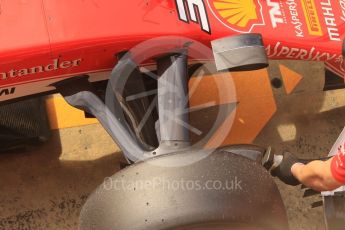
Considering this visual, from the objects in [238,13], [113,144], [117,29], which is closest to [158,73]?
[117,29]

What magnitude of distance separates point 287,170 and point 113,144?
0.87 m

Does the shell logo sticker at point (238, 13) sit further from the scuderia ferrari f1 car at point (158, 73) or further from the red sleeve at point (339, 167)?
the red sleeve at point (339, 167)

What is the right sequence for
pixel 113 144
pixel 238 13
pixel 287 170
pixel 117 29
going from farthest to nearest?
pixel 113 144
pixel 287 170
pixel 238 13
pixel 117 29

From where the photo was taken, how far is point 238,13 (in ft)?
7.28

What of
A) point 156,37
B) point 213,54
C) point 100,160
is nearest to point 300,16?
point 213,54

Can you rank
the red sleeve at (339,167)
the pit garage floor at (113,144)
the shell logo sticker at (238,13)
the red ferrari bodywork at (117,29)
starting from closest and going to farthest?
the red sleeve at (339,167), the red ferrari bodywork at (117,29), the shell logo sticker at (238,13), the pit garage floor at (113,144)

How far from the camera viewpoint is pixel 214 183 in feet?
5.56

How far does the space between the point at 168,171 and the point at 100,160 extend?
3.31ft

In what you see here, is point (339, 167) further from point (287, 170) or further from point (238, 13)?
point (238, 13)

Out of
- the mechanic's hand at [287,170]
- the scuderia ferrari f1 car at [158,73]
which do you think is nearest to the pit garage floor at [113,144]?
the mechanic's hand at [287,170]

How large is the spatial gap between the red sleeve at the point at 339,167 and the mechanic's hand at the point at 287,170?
0.44 m

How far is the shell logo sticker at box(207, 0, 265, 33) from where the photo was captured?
2186 mm

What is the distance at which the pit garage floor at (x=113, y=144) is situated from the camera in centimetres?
249

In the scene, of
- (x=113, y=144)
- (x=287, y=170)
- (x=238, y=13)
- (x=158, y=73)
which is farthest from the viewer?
(x=113, y=144)
